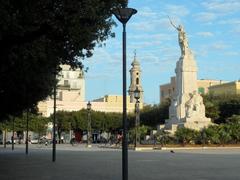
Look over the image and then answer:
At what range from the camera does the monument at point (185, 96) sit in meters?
72.4

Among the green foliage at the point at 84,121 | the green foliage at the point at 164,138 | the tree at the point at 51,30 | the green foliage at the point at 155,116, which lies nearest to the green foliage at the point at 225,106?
the green foliage at the point at 155,116

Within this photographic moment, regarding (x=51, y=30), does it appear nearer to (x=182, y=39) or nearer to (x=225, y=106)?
(x=182, y=39)

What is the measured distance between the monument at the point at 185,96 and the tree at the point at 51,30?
179 feet

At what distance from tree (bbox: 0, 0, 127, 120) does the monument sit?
5460 centimetres

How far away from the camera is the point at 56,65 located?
64.0 feet

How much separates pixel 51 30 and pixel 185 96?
199 ft

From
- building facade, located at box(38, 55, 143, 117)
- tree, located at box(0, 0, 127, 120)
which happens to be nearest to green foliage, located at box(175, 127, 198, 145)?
tree, located at box(0, 0, 127, 120)

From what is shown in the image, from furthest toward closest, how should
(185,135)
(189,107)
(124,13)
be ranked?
(189,107) → (185,135) → (124,13)

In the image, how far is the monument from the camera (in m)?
72.4

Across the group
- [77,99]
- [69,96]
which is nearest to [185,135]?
[69,96]

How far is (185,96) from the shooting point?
74625mm

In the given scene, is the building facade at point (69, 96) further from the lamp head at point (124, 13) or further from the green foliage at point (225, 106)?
the lamp head at point (124, 13)

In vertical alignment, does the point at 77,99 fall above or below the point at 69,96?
below

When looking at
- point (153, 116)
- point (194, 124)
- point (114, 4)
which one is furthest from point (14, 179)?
point (153, 116)
